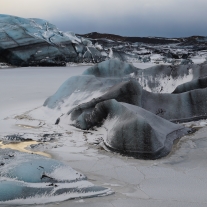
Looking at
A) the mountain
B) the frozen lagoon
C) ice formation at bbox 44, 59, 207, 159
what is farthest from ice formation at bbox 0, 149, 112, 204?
the mountain

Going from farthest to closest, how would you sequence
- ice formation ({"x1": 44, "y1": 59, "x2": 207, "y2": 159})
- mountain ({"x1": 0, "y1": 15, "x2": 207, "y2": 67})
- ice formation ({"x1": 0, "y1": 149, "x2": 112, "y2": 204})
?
mountain ({"x1": 0, "y1": 15, "x2": 207, "y2": 67}) < ice formation ({"x1": 44, "y1": 59, "x2": 207, "y2": 159}) < ice formation ({"x1": 0, "y1": 149, "x2": 112, "y2": 204})

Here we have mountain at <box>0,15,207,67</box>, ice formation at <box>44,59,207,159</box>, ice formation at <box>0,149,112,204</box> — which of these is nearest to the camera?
ice formation at <box>0,149,112,204</box>

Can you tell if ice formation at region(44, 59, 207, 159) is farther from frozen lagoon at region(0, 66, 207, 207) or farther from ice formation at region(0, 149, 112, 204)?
ice formation at region(0, 149, 112, 204)

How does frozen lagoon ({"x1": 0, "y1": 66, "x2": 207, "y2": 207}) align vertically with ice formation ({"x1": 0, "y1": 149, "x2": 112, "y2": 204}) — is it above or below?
below

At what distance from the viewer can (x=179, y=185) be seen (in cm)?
210

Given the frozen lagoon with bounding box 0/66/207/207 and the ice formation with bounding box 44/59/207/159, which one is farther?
the ice formation with bounding box 44/59/207/159

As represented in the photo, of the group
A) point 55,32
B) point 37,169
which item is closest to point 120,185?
point 37,169

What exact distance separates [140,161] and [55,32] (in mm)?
11924

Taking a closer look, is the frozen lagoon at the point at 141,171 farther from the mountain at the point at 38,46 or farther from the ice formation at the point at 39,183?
the mountain at the point at 38,46

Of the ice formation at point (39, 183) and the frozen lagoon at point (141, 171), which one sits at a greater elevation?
the ice formation at point (39, 183)

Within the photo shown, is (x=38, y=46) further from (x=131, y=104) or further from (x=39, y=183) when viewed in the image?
(x=39, y=183)

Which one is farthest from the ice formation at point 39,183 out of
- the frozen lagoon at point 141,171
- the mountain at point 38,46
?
the mountain at point 38,46

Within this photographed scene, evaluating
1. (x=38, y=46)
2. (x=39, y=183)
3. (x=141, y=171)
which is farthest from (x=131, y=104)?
(x=38, y=46)

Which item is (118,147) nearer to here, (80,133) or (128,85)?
(80,133)
